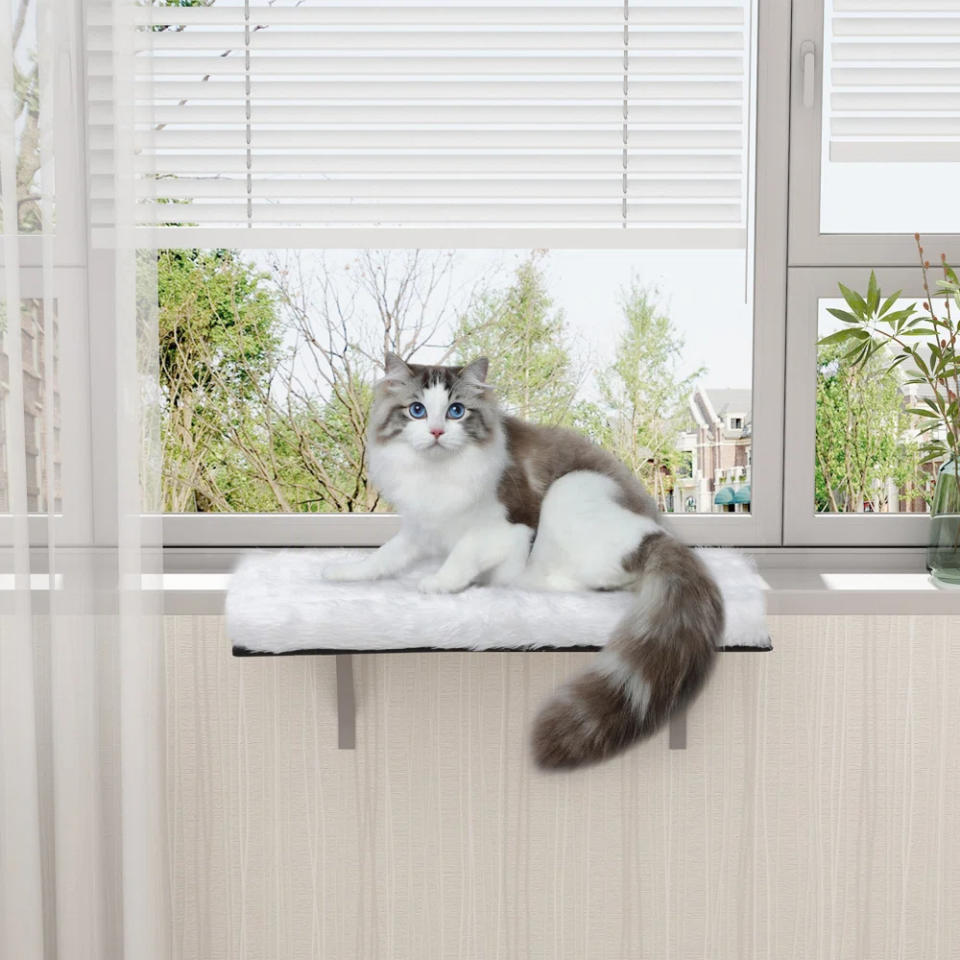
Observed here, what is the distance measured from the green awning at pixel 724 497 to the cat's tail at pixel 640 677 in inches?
17.5

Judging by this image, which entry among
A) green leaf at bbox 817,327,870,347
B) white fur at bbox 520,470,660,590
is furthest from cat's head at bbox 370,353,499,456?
green leaf at bbox 817,327,870,347

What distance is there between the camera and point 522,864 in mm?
1370

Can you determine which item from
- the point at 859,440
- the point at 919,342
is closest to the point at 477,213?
the point at 919,342

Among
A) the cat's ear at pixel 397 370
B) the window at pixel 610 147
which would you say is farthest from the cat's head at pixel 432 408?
the window at pixel 610 147

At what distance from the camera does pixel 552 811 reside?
137 cm

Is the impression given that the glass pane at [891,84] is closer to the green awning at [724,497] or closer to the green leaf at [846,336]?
the green leaf at [846,336]

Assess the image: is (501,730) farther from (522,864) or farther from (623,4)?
(623,4)

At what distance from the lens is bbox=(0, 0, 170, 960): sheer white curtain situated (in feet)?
3.82

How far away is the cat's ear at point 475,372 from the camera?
4.17ft

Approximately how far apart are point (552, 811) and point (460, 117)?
3.40ft

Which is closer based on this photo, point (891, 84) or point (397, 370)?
point (397, 370)

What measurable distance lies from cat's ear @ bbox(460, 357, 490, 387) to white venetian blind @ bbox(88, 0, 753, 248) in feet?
0.99

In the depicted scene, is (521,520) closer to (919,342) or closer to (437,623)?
(437,623)

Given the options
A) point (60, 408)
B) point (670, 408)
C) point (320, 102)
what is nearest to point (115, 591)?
point (60, 408)
